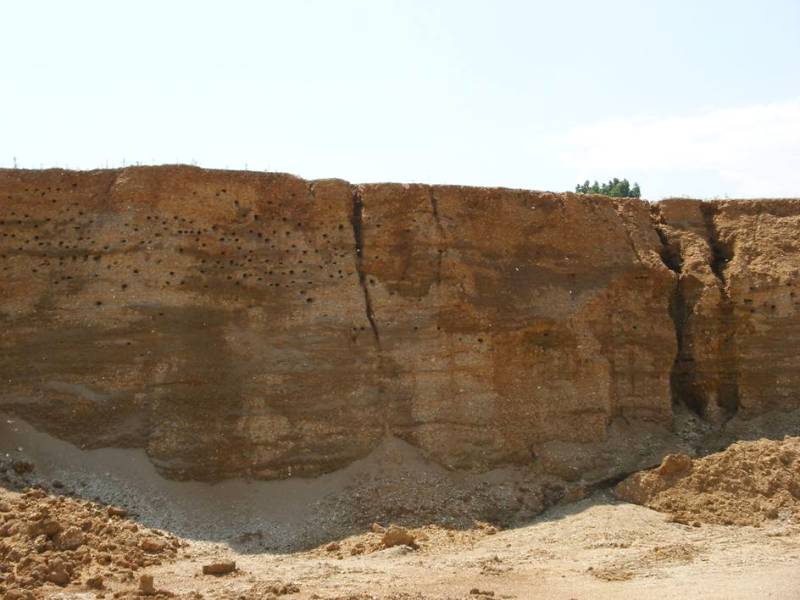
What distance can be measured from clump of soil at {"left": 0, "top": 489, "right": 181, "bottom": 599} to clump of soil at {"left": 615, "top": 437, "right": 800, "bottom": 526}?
6.74 m

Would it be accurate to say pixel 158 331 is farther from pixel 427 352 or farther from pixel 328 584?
pixel 328 584

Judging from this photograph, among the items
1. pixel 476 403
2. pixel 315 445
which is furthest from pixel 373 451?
pixel 476 403

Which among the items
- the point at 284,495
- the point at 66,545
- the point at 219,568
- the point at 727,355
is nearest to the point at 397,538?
the point at 284,495

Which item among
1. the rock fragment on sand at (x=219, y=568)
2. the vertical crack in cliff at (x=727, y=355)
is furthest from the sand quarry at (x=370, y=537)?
the vertical crack in cliff at (x=727, y=355)

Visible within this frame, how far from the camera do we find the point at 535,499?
48.8ft

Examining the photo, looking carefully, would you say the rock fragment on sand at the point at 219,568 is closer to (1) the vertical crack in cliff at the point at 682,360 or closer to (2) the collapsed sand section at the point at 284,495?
(2) the collapsed sand section at the point at 284,495

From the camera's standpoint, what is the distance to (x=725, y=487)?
14.4 meters

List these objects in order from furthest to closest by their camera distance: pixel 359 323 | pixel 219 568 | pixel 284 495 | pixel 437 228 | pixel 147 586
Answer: pixel 437 228 < pixel 359 323 < pixel 284 495 < pixel 219 568 < pixel 147 586

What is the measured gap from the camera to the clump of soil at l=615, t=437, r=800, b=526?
14.0 meters

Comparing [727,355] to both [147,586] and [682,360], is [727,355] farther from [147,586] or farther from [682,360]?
[147,586]

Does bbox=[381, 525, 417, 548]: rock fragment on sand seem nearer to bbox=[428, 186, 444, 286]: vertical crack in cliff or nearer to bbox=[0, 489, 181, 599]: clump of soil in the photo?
bbox=[0, 489, 181, 599]: clump of soil

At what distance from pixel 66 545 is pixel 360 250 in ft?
23.0

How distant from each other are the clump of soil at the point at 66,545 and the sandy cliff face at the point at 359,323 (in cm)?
186

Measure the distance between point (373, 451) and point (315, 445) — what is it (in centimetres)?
88
